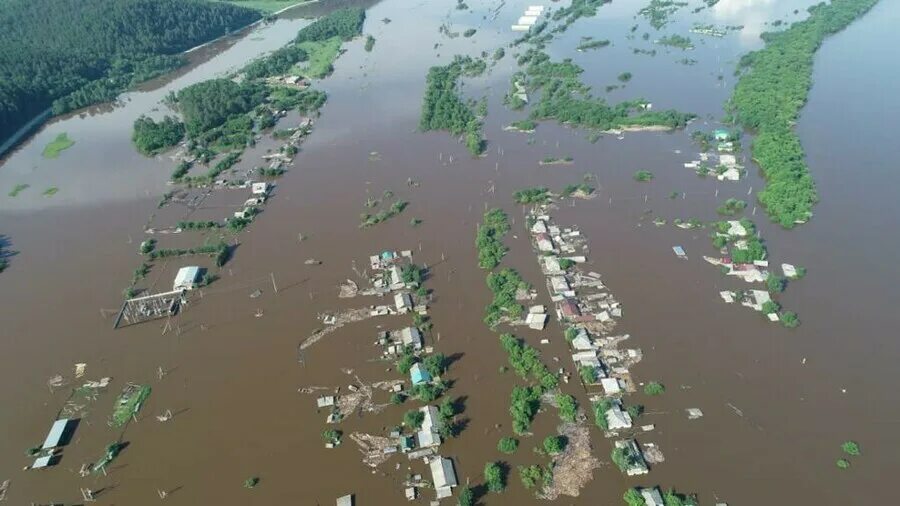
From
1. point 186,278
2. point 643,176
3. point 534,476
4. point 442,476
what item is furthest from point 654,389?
point 186,278

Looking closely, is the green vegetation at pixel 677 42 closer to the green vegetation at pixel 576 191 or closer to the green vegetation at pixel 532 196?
the green vegetation at pixel 576 191

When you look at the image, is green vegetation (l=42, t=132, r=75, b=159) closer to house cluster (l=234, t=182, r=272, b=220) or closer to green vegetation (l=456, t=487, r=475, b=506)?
house cluster (l=234, t=182, r=272, b=220)

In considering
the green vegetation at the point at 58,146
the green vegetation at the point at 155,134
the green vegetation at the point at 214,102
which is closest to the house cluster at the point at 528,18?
the green vegetation at the point at 214,102

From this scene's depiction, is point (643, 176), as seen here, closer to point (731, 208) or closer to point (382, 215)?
point (731, 208)

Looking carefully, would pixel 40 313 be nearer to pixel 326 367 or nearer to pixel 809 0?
pixel 326 367

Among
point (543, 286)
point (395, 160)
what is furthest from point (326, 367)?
point (395, 160)

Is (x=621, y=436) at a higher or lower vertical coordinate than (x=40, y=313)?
lower

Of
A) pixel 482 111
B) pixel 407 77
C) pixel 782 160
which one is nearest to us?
pixel 782 160
